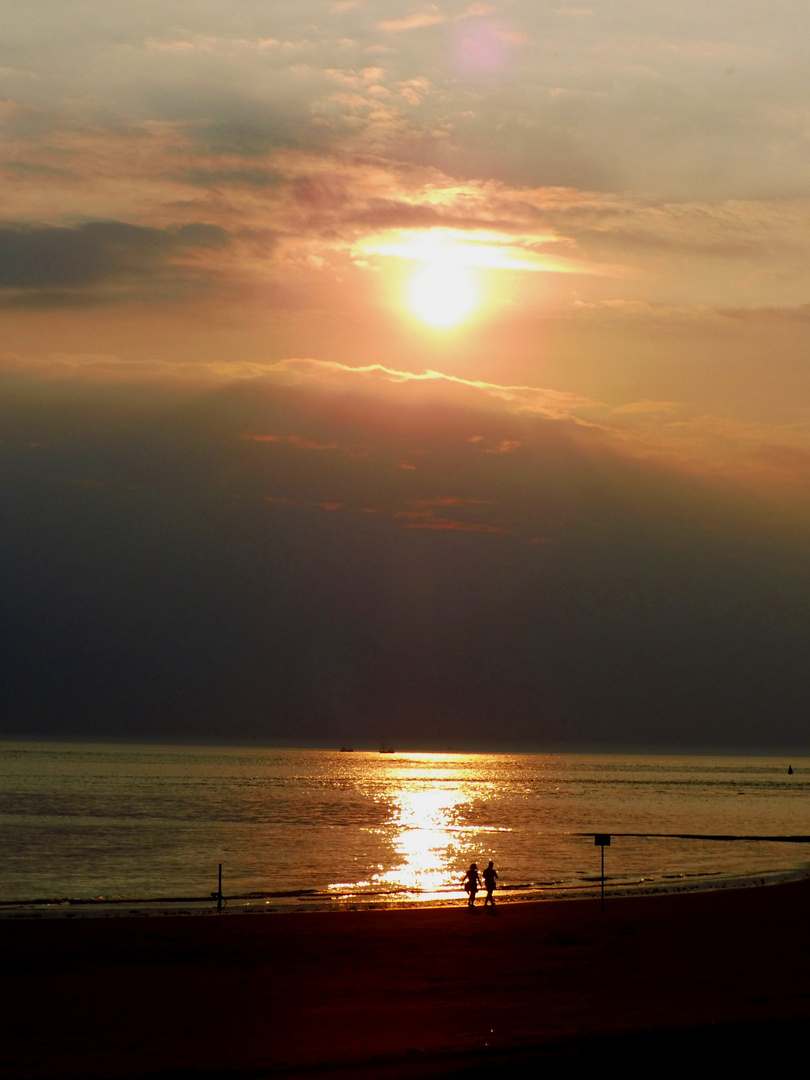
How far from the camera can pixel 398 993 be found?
74.2ft

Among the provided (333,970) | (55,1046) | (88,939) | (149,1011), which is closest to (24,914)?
(88,939)

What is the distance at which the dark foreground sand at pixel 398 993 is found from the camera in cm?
1684

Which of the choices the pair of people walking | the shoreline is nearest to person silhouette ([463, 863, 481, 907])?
the pair of people walking

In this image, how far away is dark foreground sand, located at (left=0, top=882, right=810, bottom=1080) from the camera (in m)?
16.8

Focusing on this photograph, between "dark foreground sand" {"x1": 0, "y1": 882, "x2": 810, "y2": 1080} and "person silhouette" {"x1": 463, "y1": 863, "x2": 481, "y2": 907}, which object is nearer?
"dark foreground sand" {"x1": 0, "y1": 882, "x2": 810, "y2": 1080}

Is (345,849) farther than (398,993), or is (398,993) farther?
(345,849)

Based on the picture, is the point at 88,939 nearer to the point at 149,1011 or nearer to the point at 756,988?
the point at 149,1011

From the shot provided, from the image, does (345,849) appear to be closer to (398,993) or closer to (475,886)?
(475,886)

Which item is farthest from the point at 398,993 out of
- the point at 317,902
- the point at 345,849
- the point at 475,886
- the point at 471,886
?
the point at 345,849

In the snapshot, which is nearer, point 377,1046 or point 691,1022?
point 377,1046

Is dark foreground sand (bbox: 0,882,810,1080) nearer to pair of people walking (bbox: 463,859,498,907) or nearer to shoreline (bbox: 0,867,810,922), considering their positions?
pair of people walking (bbox: 463,859,498,907)

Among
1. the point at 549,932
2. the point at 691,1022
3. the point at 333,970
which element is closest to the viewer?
the point at 691,1022

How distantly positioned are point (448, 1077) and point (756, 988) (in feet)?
34.4

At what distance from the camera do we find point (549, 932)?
3212 centimetres
